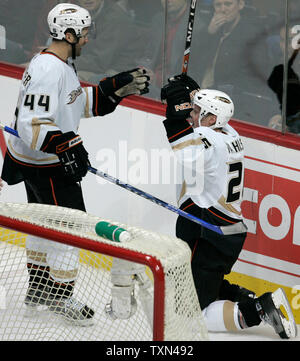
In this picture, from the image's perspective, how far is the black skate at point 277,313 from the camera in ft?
11.4

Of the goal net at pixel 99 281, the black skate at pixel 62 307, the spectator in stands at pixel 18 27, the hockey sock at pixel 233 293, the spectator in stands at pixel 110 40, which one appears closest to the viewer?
the goal net at pixel 99 281

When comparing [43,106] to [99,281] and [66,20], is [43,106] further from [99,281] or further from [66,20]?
[99,281]

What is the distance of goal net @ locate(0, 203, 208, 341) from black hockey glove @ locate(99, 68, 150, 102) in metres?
0.89

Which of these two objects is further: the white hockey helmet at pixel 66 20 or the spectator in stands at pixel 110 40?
the spectator in stands at pixel 110 40

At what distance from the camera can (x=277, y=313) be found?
11.4ft

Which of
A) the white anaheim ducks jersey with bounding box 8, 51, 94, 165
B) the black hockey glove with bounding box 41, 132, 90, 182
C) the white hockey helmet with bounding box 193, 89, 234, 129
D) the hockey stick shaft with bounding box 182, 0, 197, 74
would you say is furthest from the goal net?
the hockey stick shaft with bounding box 182, 0, 197, 74

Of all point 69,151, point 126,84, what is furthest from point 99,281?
point 126,84

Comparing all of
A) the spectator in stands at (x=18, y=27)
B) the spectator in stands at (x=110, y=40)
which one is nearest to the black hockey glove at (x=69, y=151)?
the spectator in stands at (x=110, y=40)

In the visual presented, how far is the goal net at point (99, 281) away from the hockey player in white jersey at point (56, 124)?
130 mm

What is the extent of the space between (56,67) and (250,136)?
3.05 ft

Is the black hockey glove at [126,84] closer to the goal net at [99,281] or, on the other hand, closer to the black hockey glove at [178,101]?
the black hockey glove at [178,101]

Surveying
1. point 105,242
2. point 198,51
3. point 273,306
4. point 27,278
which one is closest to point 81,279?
point 27,278

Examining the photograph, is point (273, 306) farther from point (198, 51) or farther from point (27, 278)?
point (198, 51)

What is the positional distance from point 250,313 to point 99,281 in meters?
0.78
